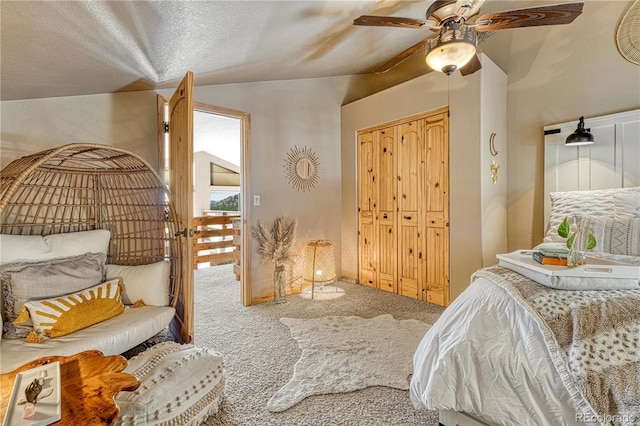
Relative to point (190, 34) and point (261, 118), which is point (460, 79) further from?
point (190, 34)

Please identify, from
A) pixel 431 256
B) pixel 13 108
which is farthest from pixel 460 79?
pixel 13 108

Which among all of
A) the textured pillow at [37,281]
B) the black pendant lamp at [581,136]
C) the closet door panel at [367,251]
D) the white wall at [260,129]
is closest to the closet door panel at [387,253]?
the closet door panel at [367,251]

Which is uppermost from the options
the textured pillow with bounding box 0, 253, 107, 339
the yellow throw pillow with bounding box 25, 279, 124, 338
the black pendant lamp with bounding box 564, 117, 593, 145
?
the black pendant lamp with bounding box 564, 117, 593, 145

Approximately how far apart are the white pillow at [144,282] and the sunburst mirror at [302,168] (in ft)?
6.26

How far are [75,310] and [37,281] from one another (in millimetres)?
294

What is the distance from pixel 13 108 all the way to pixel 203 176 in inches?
192

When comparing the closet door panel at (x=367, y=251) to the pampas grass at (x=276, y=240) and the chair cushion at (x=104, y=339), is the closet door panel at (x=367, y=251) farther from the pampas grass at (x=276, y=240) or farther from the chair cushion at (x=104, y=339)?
the chair cushion at (x=104, y=339)

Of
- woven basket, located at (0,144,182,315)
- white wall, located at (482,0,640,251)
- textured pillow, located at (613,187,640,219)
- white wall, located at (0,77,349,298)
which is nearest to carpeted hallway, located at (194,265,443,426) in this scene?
white wall, located at (0,77,349,298)

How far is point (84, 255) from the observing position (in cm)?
198

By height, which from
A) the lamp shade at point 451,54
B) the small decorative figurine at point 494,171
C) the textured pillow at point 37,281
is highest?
the lamp shade at point 451,54

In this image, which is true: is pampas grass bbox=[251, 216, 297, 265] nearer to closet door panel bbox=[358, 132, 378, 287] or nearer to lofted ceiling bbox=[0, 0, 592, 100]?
closet door panel bbox=[358, 132, 378, 287]

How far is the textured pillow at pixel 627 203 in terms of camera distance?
2.03m

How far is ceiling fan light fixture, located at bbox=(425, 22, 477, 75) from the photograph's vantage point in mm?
1792

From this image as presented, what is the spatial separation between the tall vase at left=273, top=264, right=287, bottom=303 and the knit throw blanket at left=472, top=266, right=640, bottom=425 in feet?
7.96
